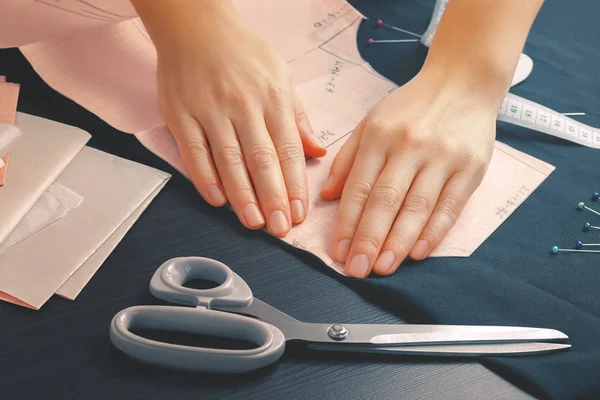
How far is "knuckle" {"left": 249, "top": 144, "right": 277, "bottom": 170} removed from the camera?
664 mm

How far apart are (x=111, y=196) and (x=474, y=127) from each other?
0.41m

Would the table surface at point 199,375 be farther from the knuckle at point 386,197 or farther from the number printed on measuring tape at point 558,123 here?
the number printed on measuring tape at point 558,123

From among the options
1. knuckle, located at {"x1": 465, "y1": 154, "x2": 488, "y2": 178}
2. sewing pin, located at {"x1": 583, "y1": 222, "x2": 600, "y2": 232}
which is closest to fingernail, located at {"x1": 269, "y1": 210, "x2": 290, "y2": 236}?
knuckle, located at {"x1": 465, "y1": 154, "x2": 488, "y2": 178}

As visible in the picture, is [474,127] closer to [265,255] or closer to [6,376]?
[265,255]

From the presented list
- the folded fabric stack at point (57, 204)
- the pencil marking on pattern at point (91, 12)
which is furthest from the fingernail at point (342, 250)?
the pencil marking on pattern at point (91, 12)

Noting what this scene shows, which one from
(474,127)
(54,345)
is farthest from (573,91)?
(54,345)

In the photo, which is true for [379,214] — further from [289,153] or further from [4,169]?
[4,169]

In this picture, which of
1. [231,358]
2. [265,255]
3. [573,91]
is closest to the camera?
[231,358]

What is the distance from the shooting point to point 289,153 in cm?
69

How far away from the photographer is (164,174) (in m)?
0.69

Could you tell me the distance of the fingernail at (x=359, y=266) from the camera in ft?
1.96

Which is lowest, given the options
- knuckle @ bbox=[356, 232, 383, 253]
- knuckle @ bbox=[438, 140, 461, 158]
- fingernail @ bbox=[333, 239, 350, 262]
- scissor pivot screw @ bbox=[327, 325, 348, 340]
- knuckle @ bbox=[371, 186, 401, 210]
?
fingernail @ bbox=[333, 239, 350, 262]

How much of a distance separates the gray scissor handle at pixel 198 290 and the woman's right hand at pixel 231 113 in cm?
9

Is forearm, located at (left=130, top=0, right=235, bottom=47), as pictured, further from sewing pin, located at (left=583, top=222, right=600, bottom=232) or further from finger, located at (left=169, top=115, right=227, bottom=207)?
sewing pin, located at (left=583, top=222, right=600, bottom=232)
